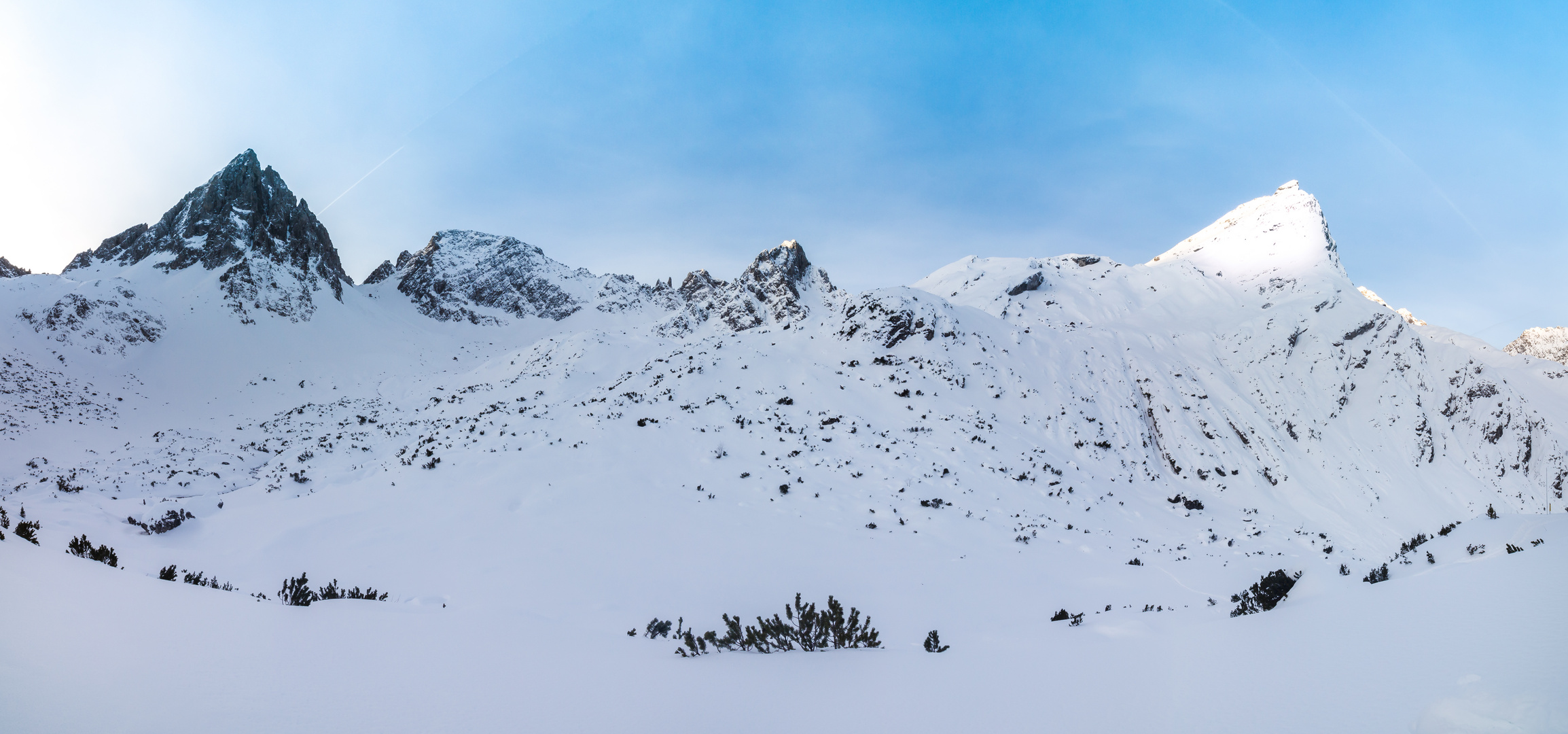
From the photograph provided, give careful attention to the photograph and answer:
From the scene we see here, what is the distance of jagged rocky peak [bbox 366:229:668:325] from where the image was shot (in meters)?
74.1

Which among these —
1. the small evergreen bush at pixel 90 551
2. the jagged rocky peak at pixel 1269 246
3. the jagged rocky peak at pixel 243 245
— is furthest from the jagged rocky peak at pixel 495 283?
the small evergreen bush at pixel 90 551

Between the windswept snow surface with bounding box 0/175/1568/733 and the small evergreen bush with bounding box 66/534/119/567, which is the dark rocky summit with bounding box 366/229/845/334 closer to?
the windswept snow surface with bounding box 0/175/1568/733

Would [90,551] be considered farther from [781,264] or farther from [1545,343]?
[1545,343]

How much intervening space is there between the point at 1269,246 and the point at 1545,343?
39336 millimetres

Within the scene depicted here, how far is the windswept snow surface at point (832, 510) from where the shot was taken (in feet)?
9.63

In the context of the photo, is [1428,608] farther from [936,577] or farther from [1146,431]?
[1146,431]

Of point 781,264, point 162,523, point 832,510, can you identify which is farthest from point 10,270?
point 832,510

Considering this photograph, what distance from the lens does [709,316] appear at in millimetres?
68562

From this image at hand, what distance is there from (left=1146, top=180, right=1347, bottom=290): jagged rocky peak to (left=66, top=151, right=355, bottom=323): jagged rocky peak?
7724 cm

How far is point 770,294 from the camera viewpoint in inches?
2662

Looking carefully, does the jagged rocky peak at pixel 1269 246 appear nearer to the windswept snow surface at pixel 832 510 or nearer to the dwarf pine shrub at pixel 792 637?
the windswept snow surface at pixel 832 510

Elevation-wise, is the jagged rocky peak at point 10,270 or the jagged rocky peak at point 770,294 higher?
the jagged rocky peak at point 770,294

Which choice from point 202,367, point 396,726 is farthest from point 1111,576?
point 202,367

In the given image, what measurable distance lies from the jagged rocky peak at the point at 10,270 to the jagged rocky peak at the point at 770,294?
5715cm
